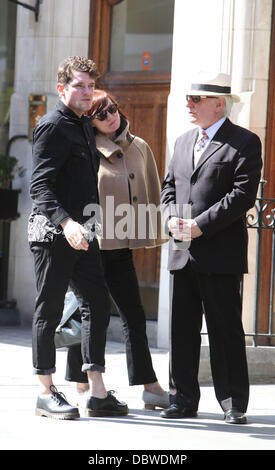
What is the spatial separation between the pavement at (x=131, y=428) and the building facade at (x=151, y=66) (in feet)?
4.65

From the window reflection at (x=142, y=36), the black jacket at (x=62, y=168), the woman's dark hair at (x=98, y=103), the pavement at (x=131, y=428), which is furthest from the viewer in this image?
the window reflection at (x=142, y=36)

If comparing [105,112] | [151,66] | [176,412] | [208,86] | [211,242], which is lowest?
[176,412]

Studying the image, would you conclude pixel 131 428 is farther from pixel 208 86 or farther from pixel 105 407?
pixel 208 86

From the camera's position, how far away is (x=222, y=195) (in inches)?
201

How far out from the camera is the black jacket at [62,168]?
495 centimetres

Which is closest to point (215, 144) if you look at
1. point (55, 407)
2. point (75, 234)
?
point (75, 234)

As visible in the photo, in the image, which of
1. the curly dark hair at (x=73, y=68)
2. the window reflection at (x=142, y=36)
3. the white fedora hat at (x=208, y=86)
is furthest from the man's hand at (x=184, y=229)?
the window reflection at (x=142, y=36)

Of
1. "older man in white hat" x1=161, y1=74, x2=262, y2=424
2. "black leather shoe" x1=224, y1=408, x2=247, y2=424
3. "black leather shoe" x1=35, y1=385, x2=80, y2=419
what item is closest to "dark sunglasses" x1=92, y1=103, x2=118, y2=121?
"older man in white hat" x1=161, y1=74, x2=262, y2=424

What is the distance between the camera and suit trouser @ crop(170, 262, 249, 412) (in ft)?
16.9

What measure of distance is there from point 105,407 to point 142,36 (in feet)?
15.4

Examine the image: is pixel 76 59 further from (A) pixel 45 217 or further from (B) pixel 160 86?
(B) pixel 160 86

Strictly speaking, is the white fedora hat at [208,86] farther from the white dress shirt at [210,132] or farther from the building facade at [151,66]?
the building facade at [151,66]

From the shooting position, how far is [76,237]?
4.79 m

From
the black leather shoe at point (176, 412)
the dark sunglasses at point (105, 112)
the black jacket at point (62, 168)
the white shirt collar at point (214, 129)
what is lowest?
the black leather shoe at point (176, 412)
